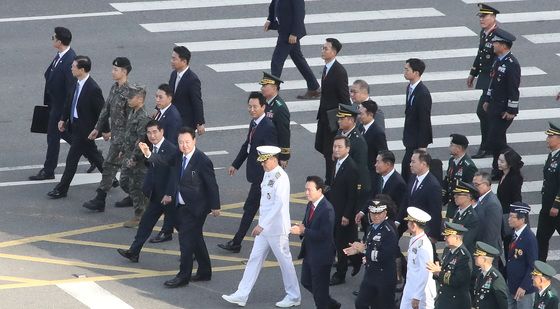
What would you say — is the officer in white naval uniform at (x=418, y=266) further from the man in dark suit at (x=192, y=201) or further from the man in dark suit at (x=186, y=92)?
the man in dark suit at (x=186, y=92)

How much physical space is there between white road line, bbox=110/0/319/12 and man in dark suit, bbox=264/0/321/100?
380 cm

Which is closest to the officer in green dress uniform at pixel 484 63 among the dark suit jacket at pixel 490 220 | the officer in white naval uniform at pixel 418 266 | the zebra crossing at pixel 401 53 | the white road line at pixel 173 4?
the zebra crossing at pixel 401 53

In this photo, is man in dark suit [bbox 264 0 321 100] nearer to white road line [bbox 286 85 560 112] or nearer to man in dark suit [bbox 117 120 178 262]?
white road line [bbox 286 85 560 112]

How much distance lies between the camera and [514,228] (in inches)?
679

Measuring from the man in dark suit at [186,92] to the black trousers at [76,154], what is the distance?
1.33m

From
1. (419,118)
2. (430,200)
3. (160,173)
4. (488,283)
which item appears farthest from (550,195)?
(160,173)

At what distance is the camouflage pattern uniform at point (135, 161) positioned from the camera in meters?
20.2

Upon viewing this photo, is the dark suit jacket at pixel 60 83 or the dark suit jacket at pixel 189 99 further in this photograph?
the dark suit jacket at pixel 60 83

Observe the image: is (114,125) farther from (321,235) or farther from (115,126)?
(321,235)

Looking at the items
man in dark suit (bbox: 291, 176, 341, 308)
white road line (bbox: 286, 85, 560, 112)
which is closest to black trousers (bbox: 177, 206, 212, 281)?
man in dark suit (bbox: 291, 176, 341, 308)

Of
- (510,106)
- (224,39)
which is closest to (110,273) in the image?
(510,106)

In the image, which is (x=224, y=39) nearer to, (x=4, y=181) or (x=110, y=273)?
(x=4, y=181)

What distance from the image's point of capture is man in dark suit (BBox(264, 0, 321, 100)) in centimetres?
2503

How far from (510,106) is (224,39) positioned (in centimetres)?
694
